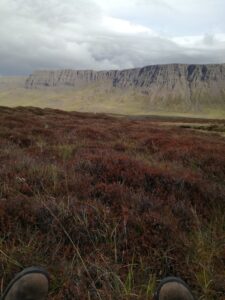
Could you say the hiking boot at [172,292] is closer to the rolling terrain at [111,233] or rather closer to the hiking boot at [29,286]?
the rolling terrain at [111,233]

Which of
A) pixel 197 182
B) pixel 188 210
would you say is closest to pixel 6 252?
pixel 188 210

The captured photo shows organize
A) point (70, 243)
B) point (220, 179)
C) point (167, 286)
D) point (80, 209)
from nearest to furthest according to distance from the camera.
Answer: point (167, 286), point (70, 243), point (80, 209), point (220, 179)

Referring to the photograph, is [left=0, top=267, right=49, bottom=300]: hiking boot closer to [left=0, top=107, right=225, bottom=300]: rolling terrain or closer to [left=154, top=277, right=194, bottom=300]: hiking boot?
[left=0, top=107, right=225, bottom=300]: rolling terrain

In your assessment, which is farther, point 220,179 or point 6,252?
point 220,179

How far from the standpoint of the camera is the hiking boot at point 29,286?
2199 millimetres

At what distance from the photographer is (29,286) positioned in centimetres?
223

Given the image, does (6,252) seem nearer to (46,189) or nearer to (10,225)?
(10,225)

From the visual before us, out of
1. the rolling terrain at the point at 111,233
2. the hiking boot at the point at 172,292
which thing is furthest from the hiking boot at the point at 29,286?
the hiking boot at the point at 172,292

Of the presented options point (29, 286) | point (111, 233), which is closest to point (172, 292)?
point (29, 286)

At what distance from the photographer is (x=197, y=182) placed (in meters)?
5.43

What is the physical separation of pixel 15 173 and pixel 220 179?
405cm

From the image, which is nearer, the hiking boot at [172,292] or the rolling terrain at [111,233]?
the hiking boot at [172,292]

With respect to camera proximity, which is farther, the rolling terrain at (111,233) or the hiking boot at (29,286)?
the rolling terrain at (111,233)

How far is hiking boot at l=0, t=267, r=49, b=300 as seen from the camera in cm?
220
